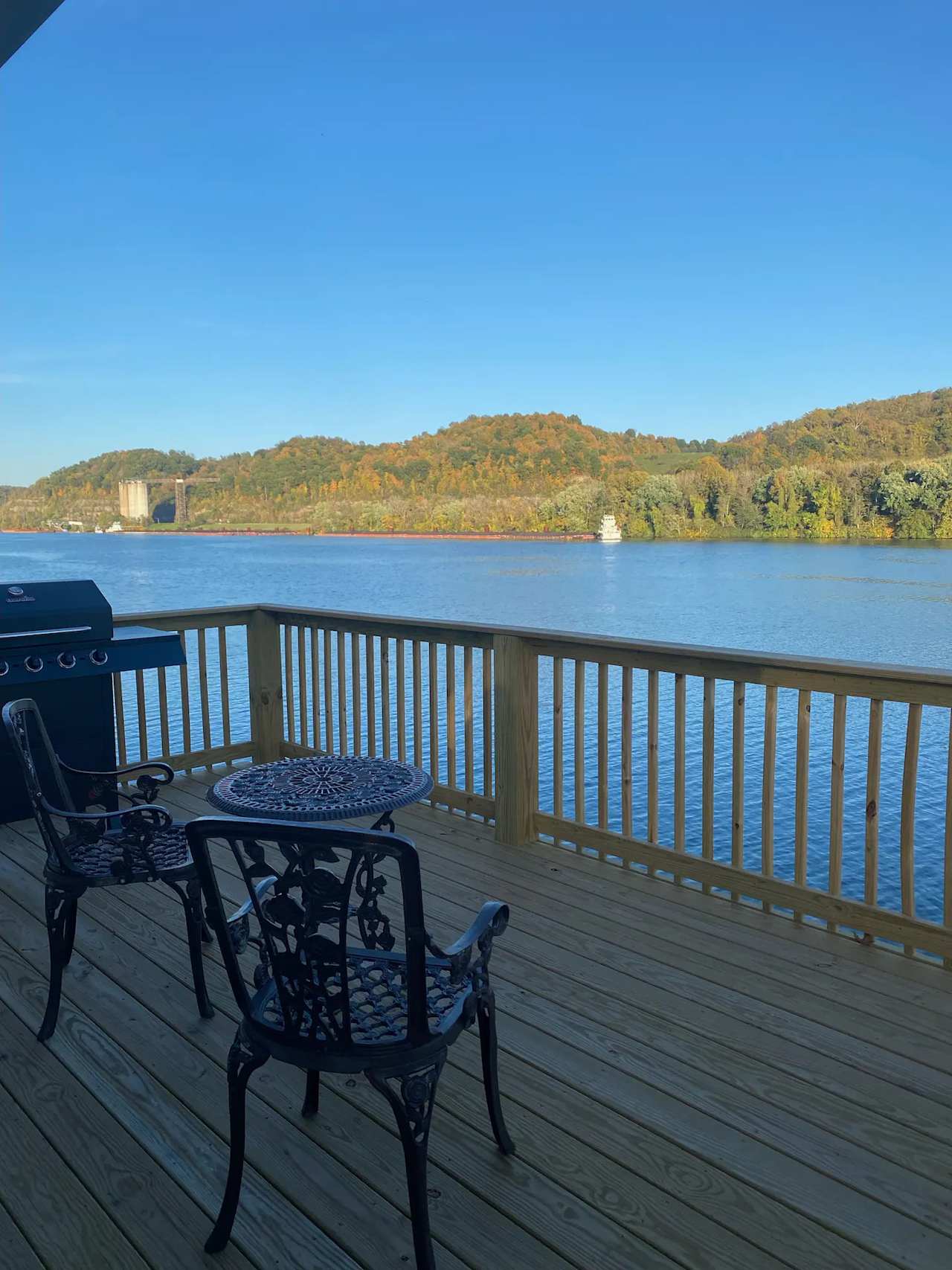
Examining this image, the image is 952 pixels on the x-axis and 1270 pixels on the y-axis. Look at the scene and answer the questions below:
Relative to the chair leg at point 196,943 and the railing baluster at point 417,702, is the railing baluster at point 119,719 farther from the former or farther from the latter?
the chair leg at point 196,943

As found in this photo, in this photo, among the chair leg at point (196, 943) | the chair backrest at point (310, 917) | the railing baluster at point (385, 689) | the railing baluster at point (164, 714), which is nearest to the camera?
the chair backrest at point (310, 917)

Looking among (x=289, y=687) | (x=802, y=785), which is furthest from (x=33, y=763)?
(x=289, y=687)

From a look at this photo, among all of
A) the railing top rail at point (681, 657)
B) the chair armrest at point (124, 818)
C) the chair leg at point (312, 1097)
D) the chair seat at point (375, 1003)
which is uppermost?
the railing top rail at point (681, 657)

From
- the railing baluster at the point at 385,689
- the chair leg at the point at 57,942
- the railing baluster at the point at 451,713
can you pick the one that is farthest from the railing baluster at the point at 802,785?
the chair leg at the point at 57,942

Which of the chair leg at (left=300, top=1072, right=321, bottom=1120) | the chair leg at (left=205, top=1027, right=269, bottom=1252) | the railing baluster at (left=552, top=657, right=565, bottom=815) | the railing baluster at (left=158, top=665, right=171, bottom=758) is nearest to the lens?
the chair leg at (left=205, top=1027, right=269, bottom=1252)

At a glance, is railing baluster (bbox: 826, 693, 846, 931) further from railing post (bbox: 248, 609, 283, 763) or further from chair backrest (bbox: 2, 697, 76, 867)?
railing post (bbox: 248, 609, 283, 763)

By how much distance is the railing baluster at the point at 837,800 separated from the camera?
3.03 metres

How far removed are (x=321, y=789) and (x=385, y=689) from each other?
6.81 feet

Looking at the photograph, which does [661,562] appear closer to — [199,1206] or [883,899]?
[883,899]

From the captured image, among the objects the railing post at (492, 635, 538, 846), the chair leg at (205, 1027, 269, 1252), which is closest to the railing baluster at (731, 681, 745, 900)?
the railing post at (492, 635, 538, 846)

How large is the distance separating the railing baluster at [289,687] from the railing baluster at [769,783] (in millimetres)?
2832

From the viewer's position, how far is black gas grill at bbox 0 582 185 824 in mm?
3979

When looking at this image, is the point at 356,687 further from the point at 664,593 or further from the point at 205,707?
the point at 664,593

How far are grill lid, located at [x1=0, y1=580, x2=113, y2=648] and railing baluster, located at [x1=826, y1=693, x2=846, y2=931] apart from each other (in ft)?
9.90
